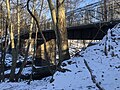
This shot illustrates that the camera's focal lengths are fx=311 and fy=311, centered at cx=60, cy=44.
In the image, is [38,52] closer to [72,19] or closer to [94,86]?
[72,19]

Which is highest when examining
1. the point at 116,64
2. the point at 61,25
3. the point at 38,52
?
the point at 61,25

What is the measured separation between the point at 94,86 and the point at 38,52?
41.4 m

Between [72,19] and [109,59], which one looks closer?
[109,59]

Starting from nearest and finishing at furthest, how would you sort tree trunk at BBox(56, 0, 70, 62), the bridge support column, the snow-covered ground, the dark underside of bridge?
the snow-covered ground → tree trunk at BBox(56, 0, 70, 62) → the dark underside of bridge → the bridge support column

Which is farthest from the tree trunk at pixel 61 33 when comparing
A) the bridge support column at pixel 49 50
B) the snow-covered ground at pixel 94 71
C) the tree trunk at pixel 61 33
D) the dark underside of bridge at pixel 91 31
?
the bridge support column at pixel 49 50

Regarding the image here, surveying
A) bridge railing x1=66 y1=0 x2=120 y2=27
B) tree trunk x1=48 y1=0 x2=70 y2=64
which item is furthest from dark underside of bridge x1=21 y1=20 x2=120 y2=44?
tree trunk x1=48 y1=0 x2=70 y2=64

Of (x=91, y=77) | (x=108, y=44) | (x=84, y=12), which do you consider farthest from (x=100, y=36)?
(x=91, y=77)

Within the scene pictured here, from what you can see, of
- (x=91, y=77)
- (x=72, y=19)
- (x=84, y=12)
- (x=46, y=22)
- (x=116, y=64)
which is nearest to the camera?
(x=91, y=77)

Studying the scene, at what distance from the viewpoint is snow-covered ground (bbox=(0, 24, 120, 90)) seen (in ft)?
30.5

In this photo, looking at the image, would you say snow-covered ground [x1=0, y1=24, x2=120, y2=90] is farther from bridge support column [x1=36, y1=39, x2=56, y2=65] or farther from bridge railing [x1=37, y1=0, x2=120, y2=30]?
bridge support column [x1=36, y1=39, x2=56, y2=65]

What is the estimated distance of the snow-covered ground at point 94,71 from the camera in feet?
30.5

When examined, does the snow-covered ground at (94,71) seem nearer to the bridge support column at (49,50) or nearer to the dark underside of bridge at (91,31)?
the dark underside of bridge at (91,31)

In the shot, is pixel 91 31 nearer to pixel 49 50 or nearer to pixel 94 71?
pixel 94 71

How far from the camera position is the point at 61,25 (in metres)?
16.2
